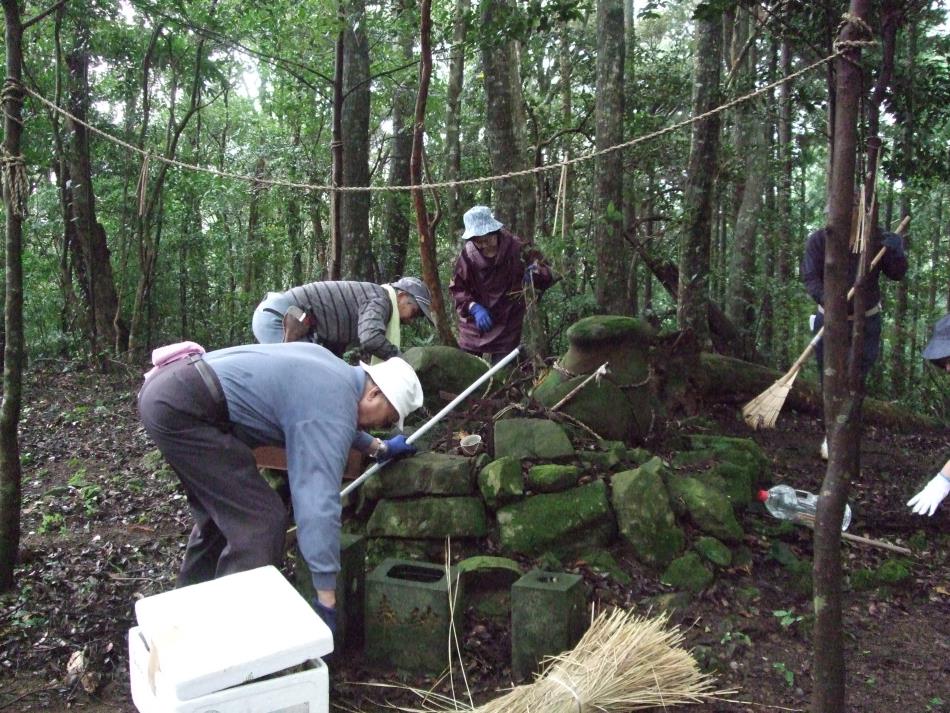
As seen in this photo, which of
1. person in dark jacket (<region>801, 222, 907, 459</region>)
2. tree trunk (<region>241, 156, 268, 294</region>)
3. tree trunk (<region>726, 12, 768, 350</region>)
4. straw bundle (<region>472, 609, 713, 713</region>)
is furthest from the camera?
tree trunk (<region>241, 156, 268, 294</region>)

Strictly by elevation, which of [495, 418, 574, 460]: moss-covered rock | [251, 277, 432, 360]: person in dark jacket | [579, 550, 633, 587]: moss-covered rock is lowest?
[579, 550, 633, 587]: moss-covered rock

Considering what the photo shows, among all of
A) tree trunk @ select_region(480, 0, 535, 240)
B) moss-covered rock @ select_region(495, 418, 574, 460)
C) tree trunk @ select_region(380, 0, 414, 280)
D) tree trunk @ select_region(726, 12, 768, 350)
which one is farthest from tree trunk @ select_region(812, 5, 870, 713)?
tree trunk @ select_region(380, 0, 414, 280)

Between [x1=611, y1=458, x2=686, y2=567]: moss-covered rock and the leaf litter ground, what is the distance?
105 mm

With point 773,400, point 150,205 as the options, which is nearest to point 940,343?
point 773,400

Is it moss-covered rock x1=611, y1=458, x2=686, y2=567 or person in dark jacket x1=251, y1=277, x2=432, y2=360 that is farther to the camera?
person in dark jacket x1=251, y1=277, x2=432, y2=360

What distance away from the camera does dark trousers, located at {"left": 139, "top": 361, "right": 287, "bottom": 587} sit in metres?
3.06

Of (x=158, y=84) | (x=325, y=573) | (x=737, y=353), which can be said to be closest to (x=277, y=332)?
(x=325, y=573)

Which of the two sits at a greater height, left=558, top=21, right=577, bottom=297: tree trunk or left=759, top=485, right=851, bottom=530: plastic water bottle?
left=558, top=21, right=577, bottom=297: tree trunk

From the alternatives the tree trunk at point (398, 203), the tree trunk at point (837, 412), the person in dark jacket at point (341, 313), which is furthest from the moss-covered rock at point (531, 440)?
the tree trunk at point (398, 203)

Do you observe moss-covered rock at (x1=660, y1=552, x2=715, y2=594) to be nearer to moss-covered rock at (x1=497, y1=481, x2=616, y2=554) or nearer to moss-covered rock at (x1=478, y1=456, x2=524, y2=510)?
moss-covered rock at (x1=497, y1=481, x2=616, y2=554)

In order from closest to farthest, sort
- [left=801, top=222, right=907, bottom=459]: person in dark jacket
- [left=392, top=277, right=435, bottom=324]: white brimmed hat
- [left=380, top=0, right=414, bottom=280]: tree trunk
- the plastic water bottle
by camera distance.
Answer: the plastic water bottle → [left=392, top=277, right=435, bottom=324]: white brimmed hat → [left=801, top=222, right=907, bottom=459]: person in dark jacket → [left=380, top=0, right=414, bottom=280]: tree trunk

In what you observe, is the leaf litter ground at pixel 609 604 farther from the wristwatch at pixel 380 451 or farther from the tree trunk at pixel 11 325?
the wristwatch at pixel 380 451

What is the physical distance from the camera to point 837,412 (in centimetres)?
253

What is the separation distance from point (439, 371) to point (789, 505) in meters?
2.48
